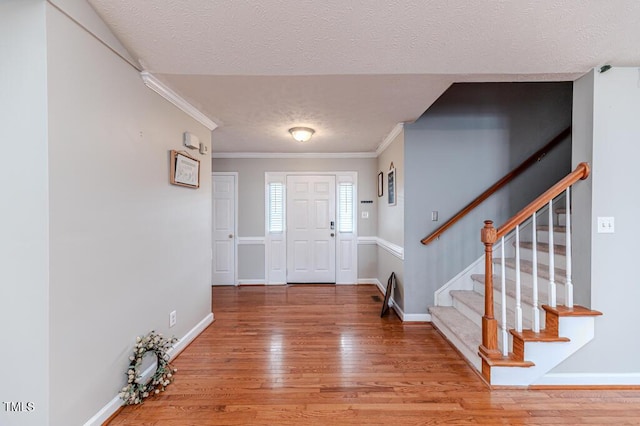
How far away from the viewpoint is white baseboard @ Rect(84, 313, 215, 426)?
5.23 feet

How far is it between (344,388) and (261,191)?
11.1 ft

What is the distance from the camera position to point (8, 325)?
1.30 m

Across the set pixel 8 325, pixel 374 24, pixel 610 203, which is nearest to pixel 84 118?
pixel 8 325

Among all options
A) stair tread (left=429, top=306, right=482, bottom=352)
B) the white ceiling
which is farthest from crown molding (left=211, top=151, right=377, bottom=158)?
stair tread (left=429, top=306, right=482, bottom=352)

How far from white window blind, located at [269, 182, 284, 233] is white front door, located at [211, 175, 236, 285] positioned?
0.60 m

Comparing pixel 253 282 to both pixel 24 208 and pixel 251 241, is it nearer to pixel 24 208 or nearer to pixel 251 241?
pixel 251 241

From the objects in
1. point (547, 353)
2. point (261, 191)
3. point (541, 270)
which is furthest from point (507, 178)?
point (261, 191)

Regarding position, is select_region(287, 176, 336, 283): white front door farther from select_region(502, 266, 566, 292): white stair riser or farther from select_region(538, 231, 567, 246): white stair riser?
select_region(538, 231, 567, 246): white stair riser

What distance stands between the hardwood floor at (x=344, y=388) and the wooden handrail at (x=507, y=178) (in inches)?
43.4

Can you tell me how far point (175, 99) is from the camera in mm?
2396

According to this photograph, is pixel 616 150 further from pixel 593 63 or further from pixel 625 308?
pixel 625 308

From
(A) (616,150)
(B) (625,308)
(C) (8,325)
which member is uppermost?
(A) (616,150)

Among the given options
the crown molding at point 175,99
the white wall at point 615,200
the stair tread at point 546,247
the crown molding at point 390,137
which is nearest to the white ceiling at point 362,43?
the crown molding at point 175,99

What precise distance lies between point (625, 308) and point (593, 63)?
1619 mm
